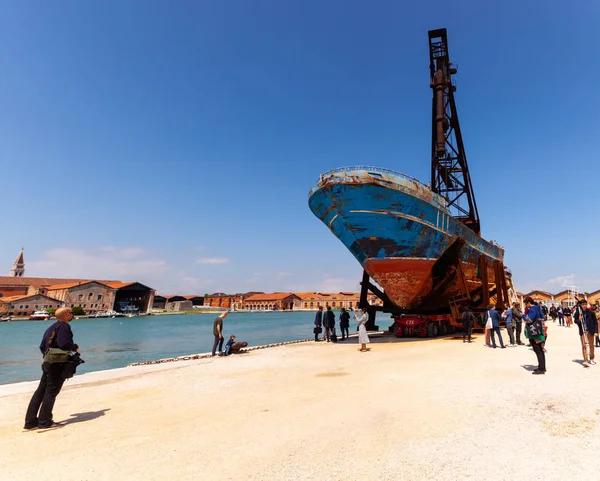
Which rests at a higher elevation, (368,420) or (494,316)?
(494,316)

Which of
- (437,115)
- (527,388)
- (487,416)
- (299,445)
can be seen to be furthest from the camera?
(437,115)

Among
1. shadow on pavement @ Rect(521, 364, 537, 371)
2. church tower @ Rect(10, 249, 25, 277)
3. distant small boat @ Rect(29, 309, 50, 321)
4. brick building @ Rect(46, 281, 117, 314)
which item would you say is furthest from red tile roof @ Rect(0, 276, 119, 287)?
shadow on pavement @ Rect(521, 364, 537, 371)

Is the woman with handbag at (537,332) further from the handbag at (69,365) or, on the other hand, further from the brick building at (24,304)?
the brick building at (24,304)

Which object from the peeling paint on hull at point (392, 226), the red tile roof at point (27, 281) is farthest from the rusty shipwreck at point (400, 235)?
Answer: the red tile roof at point (27, 281)

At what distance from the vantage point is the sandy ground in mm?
3549

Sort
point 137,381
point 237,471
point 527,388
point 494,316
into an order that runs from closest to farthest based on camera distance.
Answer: point 237,471, point 527,388, point 137,381, point 494,316

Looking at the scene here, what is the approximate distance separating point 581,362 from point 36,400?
1246 centimetres

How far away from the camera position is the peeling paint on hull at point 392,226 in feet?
52.6

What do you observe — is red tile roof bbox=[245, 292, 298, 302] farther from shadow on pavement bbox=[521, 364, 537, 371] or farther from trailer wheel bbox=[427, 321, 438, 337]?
shadow on pavement bbox=[521, 364, 537, 371]

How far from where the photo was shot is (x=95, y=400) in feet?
22.3


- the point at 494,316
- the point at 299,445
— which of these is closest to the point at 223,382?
the point at 299,445

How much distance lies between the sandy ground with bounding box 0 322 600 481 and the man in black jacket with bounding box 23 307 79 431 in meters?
0.22

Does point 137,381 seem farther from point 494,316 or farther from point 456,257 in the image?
point 456,257

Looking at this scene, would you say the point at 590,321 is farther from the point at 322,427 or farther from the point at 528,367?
the point at 322,427
